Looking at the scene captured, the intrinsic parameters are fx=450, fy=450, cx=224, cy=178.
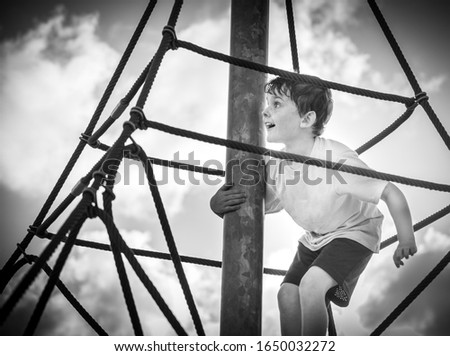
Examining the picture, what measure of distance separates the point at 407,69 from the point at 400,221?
0.80 metres

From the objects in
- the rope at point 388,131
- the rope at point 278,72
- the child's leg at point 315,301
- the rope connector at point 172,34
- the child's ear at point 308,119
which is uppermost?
the rope at point 388,131

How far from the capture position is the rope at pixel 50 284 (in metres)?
1.10

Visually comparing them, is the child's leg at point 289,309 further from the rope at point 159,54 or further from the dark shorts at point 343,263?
the rope at point 159,54

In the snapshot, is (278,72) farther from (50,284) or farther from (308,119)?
(50,284)

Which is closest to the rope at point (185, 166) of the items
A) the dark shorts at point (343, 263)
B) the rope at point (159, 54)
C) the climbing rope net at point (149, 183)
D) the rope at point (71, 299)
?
the climbing rope net at point (149, 183)

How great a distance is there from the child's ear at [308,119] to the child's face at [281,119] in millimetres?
19

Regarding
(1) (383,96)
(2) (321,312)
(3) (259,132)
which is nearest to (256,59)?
(3) (259,132)

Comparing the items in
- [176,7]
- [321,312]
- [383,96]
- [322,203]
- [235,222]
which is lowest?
[321,312]

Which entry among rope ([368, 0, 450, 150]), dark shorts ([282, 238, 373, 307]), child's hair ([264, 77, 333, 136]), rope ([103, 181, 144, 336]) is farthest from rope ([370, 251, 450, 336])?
A: rope ([103, 181, 144, 336])

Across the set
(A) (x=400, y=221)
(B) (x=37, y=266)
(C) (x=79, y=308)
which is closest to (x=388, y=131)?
(A) (x=400, y=221)

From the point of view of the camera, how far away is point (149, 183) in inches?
59.2

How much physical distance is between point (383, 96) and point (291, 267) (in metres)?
0.80

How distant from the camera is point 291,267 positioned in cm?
194
